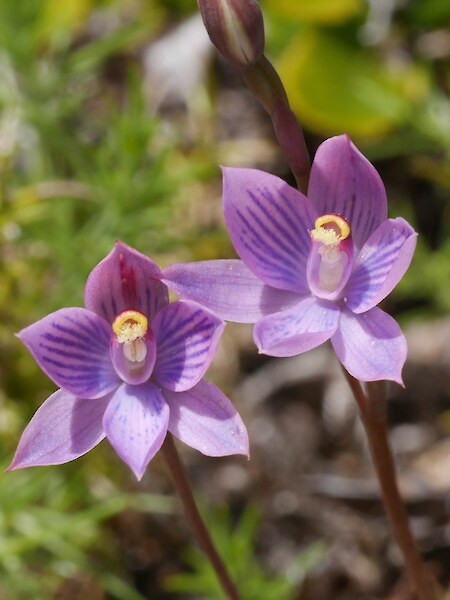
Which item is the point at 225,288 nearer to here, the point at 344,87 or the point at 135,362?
the point at 135,362

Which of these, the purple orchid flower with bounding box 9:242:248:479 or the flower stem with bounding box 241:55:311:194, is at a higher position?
the flower stem with bounding box 241:55:311:194

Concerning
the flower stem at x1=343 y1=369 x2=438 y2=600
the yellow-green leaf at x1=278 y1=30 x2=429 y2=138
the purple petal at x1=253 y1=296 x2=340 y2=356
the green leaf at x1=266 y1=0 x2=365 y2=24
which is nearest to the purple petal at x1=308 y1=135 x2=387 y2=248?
the purple petal at x1=253 y1=296 x2=340 y2=356

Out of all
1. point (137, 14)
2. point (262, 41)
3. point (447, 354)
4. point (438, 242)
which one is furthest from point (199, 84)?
point (262, 41)

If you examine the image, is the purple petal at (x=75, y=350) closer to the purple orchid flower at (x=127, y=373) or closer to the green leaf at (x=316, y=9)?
the purple orchid flower at (x=127, y=373)

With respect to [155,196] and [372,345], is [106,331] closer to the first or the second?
[372,345]

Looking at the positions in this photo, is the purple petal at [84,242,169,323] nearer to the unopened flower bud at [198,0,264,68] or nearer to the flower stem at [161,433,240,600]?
the flower stem at [161,433,240,600]

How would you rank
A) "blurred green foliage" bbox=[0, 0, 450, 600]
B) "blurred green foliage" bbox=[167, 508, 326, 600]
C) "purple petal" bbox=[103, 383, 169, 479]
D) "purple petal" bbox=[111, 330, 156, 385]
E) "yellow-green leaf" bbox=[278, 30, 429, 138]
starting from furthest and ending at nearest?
"yellow-green leaf" bbox=[278, 30, 429, 138] → "blurred green foliage" bbox=[0, 0, 450, 600] → "blurred green foliage" bbox=[167, 508, 326, 600] → "purple petal" bbox=[111, 330, 156, 385] → "purple petal" bbox=[103, 383, 169, 479]

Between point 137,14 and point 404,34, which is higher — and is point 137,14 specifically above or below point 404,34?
above

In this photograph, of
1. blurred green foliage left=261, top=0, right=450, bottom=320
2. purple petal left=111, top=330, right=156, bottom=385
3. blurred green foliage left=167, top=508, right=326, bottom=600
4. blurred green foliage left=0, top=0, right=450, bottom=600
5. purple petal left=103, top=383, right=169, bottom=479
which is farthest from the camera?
blurred green foliage left=261, top=0, right=450, bottom=320
